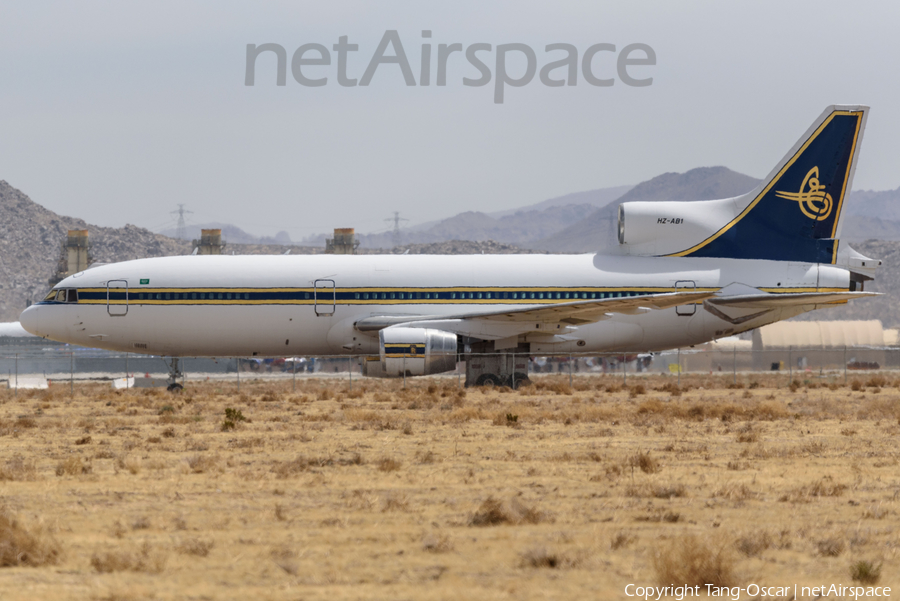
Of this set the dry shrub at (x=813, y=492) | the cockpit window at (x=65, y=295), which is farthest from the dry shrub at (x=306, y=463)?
the cockpit window at (x=65, y=295)

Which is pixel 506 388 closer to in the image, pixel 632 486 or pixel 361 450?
pixel 361 450

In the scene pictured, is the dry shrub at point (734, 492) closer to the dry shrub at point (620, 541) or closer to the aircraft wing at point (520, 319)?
the dry shrub at point (620, 541)

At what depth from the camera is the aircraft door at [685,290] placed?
3544cm

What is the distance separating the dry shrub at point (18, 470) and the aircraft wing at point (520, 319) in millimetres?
18514

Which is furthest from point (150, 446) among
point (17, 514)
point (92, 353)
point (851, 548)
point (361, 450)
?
point (92, 353)

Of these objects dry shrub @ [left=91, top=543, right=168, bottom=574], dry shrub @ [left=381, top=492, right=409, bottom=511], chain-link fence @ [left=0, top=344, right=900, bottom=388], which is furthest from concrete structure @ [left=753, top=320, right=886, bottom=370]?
dry shrub @ [left=91, top=543, right=168, bottom=574]

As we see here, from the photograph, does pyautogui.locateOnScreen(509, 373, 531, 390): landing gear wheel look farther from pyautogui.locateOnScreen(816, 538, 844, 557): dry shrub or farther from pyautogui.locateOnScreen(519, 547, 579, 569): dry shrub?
pyautogui.locateOnScreen(519, 547, 579, 569): dry shrub

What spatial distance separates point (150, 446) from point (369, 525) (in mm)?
9125

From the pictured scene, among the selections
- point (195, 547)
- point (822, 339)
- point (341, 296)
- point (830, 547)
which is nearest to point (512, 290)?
point (341, 296)

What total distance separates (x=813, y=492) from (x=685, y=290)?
23156mm

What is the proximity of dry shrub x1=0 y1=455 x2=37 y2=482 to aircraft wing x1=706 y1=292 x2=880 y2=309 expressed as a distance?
82.5 ft

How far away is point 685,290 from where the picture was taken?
116 ft

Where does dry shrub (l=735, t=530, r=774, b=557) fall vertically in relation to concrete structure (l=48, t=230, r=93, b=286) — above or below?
below

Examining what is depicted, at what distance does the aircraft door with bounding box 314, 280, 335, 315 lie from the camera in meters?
34.8
